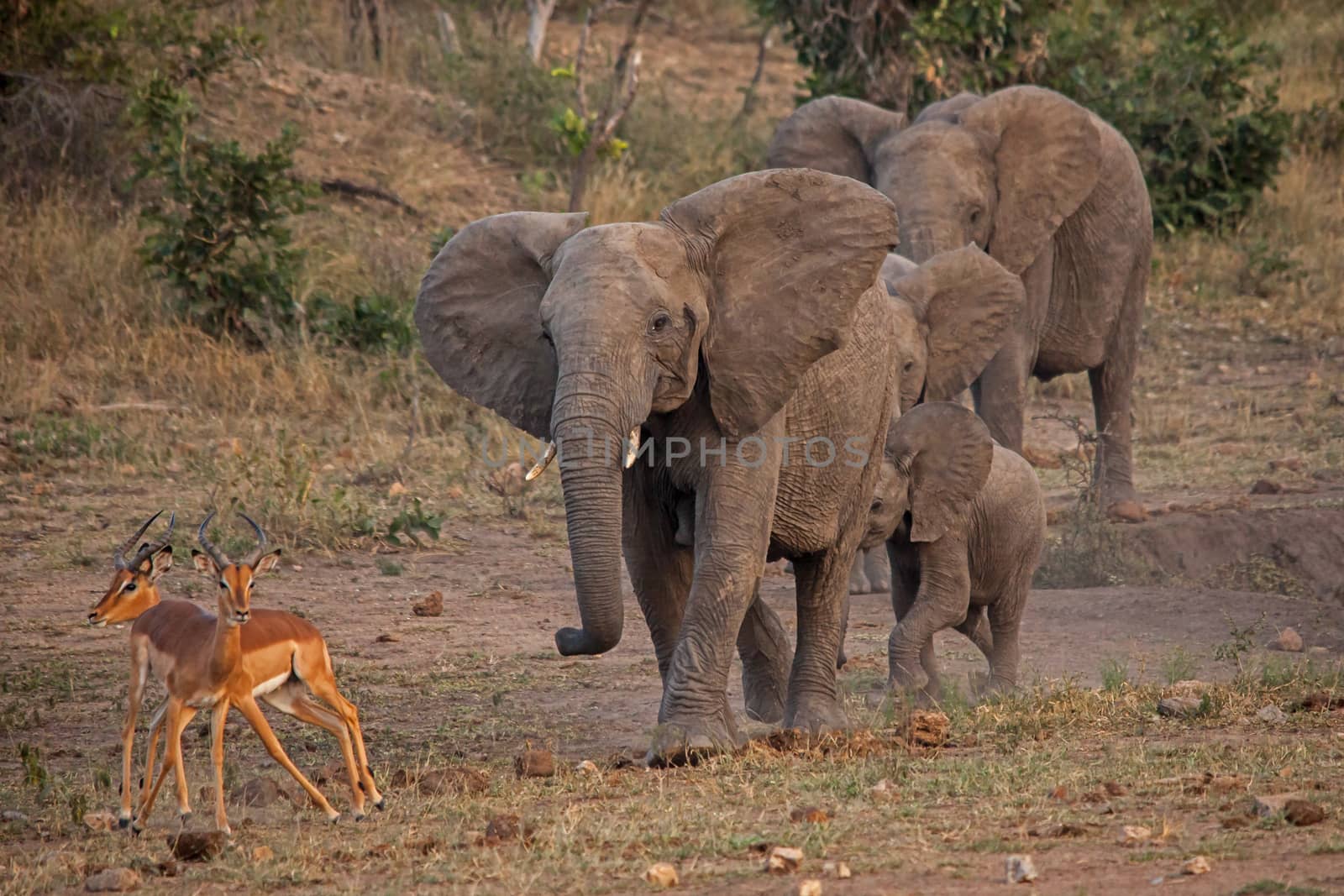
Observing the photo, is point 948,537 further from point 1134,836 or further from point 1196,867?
point 1196,867

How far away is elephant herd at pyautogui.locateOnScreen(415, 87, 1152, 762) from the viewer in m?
5.53

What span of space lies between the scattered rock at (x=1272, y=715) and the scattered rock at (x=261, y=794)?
9.95ft

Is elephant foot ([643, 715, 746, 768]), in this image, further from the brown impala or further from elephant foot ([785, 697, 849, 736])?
the brown impala

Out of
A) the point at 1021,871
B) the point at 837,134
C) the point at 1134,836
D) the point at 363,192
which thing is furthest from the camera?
the point at 363,192

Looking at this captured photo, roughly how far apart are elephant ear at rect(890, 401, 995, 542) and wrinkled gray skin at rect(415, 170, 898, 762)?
90cm

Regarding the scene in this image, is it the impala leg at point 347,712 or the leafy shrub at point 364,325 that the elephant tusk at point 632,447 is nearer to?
the impala leg at point 347,712

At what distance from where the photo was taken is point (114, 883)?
4.55 m

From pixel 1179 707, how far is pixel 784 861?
2.31 m

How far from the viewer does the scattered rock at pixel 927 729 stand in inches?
234

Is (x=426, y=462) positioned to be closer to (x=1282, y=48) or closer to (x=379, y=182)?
(x=379, y=182)

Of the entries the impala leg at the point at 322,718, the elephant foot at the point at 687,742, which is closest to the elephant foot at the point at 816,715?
the elephant foot at the point at 687,742

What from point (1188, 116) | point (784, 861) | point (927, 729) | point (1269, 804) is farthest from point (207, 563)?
point (1188, 116)

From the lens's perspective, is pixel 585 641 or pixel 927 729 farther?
pixel 927 729

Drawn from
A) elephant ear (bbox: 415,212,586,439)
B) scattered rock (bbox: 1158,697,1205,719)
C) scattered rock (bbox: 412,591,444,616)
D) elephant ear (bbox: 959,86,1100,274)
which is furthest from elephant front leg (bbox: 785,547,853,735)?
elephant ear (bbox: 959,86,1100,274)
